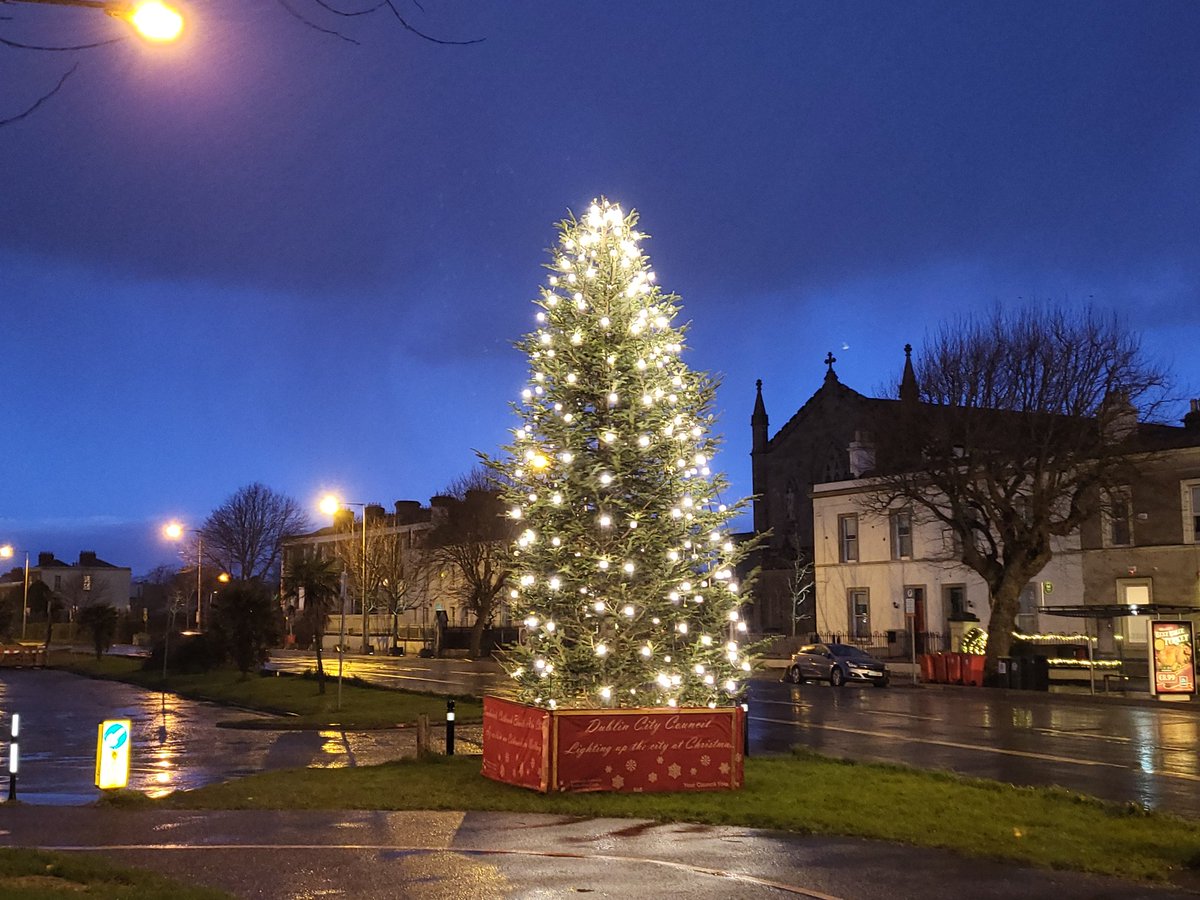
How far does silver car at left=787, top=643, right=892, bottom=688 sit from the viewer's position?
38.9 meters

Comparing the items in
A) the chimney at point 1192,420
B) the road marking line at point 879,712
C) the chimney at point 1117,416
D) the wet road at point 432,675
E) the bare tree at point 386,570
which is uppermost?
the chimney at point 1192,420

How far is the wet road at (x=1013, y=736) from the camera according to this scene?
1631 cm

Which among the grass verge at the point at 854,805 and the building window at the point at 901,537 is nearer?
the grass verge at the point at 854,805

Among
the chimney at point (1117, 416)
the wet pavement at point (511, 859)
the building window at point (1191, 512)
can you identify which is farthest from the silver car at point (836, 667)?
the wet pavement at point (511, 859)

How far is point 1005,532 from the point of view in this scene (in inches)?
1497

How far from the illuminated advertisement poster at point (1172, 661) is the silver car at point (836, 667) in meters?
9.17

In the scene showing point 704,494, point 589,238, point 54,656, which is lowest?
point 54,656

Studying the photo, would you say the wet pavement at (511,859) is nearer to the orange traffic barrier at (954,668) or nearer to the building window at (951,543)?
the orange traffic barrier at (954,668)

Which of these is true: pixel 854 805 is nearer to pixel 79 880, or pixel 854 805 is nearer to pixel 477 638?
pixel 79 880

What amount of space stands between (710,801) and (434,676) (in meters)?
33.8

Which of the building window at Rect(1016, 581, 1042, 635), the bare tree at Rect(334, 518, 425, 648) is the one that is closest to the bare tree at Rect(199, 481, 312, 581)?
the bare tree at Rect(334, 518, 425, 648)

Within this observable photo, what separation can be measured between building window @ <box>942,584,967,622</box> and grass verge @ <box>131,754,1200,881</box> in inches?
1365

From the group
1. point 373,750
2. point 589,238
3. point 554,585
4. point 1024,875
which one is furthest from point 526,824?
point 373,750

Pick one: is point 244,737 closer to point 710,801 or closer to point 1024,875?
point 710,801
